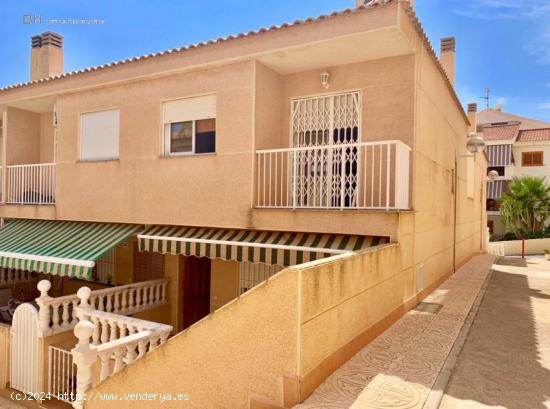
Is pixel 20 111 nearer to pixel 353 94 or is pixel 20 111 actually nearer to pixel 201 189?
pixel 201 189

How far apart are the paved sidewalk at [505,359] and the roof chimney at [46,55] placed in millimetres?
21023

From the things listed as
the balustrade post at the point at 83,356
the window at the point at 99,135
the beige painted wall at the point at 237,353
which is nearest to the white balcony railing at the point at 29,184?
the window at the point at 99,135

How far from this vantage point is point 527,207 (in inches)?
1683

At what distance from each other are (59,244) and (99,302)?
135 inches

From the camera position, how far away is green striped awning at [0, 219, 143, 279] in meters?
12.0

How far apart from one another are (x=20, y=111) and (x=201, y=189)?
11.6m

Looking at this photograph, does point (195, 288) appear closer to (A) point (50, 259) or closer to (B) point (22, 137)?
(A) point (50, 259)

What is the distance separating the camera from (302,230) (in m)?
10.9

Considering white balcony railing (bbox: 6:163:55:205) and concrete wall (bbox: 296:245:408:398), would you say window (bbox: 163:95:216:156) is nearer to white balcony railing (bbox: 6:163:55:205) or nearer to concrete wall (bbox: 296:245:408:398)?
concrete wall (bbox: 296:245:408:398)

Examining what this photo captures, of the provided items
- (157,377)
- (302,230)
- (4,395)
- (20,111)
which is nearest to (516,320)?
(302,230)

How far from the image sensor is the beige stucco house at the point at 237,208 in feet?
22.0

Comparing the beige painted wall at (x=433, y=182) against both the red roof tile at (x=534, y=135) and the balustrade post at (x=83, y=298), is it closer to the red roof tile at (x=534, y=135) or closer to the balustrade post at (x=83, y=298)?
the balustrade post at (x=83, y=298)

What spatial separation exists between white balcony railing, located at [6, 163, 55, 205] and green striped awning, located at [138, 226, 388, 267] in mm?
6824

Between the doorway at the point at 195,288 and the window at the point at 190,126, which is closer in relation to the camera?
the window at the point at 190,126
